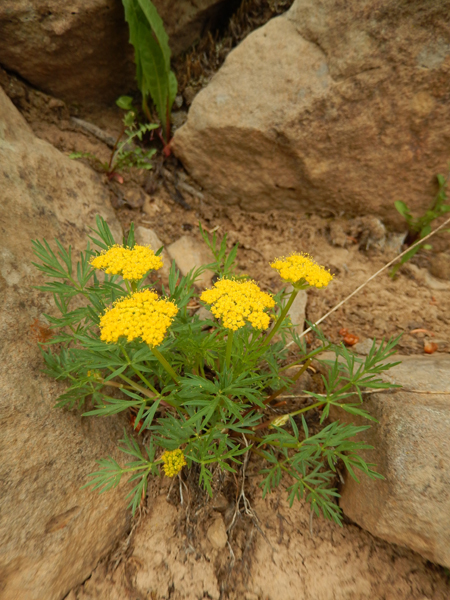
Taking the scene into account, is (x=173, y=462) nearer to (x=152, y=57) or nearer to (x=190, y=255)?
(x=190, y=255)

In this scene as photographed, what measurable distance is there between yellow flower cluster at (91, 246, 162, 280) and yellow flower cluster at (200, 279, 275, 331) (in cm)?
39

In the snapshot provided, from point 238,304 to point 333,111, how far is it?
256 centimetres

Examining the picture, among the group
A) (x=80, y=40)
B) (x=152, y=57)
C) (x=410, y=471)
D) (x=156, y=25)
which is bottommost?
(x=410, y=471)

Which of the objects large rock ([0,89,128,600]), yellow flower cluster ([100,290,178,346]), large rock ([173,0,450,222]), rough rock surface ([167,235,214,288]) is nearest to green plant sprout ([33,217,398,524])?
yellow flower cluster ([100,290,178,346])

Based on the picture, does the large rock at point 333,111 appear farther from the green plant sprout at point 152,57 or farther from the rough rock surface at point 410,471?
the rough rock surface at point 410,471

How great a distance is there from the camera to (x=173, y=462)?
2432mm

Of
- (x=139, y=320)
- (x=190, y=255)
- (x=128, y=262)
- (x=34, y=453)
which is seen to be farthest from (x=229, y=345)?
(x=190, y=255)

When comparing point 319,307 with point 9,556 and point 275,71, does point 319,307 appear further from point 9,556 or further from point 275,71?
point 9,556

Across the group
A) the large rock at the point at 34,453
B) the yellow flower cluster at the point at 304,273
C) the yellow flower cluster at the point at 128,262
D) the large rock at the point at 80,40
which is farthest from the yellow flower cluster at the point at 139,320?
the large rock at the point at 80,40

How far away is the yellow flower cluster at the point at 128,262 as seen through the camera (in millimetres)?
2123

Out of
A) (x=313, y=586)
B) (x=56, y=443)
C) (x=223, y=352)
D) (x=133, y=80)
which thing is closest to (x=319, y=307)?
(x=223, y=352)

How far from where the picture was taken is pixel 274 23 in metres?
3.60

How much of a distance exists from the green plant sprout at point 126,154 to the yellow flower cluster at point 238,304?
253cm

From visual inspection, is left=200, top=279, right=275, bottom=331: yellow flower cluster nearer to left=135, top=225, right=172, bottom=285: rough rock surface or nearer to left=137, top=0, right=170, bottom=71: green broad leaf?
left=135, top=225, right=172, bottom=285: rough rock surface
